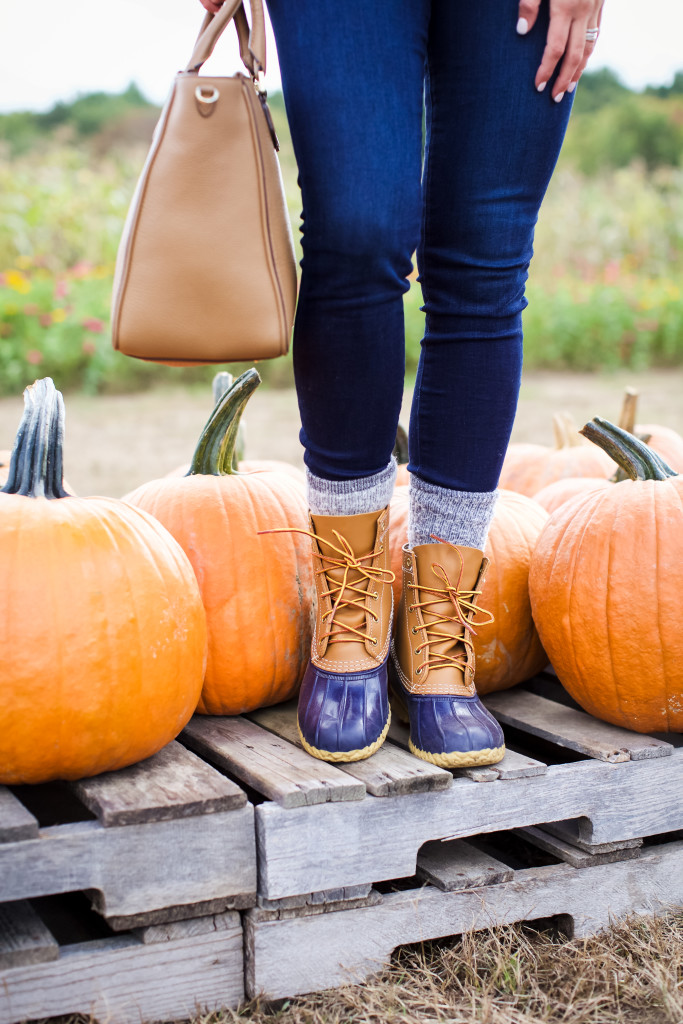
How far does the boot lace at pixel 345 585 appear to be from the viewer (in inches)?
54.4

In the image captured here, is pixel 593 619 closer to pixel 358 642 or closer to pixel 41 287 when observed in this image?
pixel 358 642

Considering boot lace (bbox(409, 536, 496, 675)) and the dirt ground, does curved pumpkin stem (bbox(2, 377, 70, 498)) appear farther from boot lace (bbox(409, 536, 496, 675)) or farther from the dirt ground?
the dirt ground

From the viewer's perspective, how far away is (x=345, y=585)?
138cm

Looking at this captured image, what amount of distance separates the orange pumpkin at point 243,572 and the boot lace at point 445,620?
221 millimetres

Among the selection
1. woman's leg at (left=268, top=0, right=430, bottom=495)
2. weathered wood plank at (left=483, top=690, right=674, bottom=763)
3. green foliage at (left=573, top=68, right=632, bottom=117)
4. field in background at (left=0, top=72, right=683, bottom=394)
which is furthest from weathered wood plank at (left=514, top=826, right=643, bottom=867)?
green foliage at (left=573, top=68, right=632, bottom=117)

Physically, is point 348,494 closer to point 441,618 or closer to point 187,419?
point 441,618

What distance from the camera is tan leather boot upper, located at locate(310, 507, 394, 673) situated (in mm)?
1375

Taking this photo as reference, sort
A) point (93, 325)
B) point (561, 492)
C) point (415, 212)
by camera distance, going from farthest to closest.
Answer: point (93, 325) → point (561, 492) → point (415, 212)

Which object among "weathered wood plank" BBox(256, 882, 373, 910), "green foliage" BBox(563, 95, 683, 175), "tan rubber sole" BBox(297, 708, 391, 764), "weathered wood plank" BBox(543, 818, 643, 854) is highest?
"green foliage" BBox(563, 95, 683, 175)

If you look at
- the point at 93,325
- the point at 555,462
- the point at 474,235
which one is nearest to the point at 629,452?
the point at 474,235

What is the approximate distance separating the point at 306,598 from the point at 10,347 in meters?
4.72

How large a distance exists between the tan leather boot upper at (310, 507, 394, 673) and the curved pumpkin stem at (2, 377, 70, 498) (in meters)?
0.37

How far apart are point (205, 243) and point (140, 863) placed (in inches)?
28.5

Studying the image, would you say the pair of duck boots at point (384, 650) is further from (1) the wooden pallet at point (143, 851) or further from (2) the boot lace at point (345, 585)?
(1) the wooden pallet at point (143, 851)
